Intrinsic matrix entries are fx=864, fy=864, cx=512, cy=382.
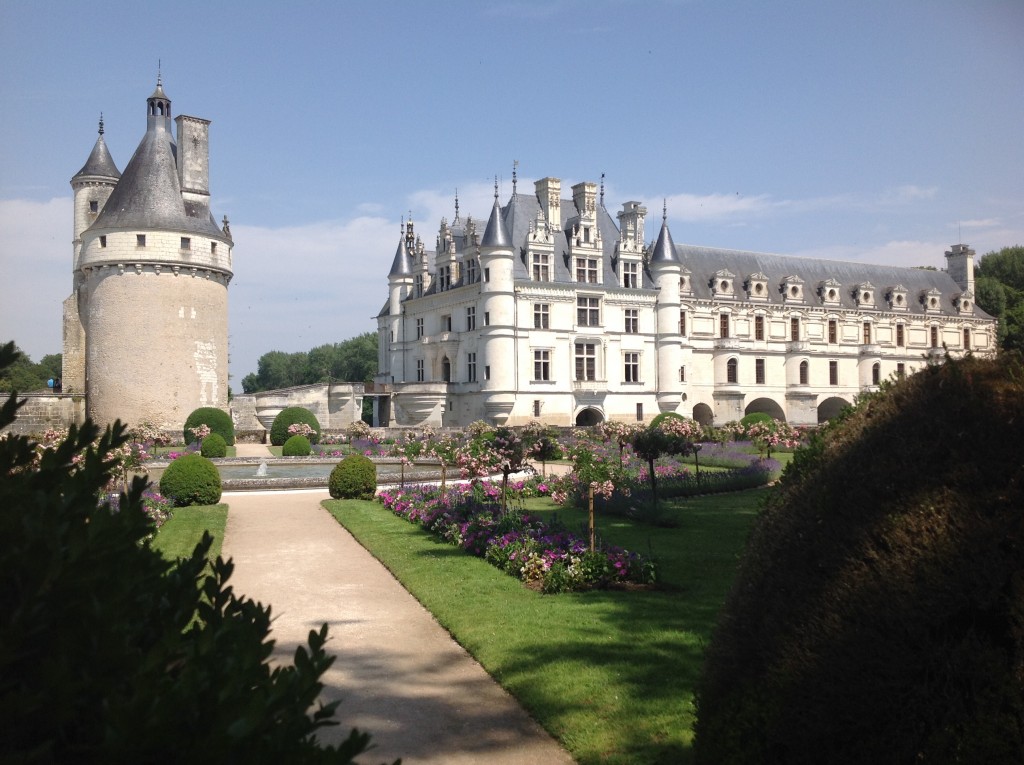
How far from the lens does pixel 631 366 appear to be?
42.2 meters

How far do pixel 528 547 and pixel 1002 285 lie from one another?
62142 millimetres

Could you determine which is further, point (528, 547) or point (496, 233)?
point (496, 233)

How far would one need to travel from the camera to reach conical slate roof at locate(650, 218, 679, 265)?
1687 inches

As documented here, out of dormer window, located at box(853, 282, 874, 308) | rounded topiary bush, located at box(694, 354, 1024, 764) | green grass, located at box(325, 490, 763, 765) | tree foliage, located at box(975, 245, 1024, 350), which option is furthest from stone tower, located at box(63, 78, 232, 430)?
tree foliage, located at box(975, 245, 1024, 350)

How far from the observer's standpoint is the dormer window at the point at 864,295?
169 feet

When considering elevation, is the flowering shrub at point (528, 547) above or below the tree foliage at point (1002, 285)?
below

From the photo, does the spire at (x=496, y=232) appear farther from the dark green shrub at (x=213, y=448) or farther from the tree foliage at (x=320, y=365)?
the tree foliage at (x=320, y=365)

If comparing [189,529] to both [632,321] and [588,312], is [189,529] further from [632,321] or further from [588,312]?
[632,321]

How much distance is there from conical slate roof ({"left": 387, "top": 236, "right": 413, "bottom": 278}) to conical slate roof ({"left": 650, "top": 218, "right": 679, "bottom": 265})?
13.0 m

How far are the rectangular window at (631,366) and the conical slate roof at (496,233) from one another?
8562 mm

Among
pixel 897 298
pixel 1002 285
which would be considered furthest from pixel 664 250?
pixel 1002 285

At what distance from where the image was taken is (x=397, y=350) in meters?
46.3

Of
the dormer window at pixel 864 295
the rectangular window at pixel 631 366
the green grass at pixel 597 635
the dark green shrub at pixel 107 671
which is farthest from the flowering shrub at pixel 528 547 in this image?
the dormer window at pixel 864 295

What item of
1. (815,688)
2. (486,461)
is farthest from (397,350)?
(815,688)
